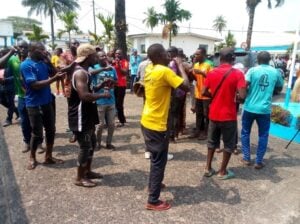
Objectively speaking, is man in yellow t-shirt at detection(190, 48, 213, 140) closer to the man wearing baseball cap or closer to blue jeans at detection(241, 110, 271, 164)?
blue jeans at detection(241, 110, 271, 164)

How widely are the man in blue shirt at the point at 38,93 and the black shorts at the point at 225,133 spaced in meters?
2.27

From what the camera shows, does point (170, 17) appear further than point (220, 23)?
No

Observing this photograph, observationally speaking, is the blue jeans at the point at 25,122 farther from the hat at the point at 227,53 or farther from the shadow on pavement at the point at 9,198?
the hat at the point at 227,53

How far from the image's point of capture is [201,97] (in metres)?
5.75

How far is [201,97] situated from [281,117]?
2.07 meters

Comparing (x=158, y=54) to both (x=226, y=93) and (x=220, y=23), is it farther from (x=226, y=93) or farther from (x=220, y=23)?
(x=220, y=23)

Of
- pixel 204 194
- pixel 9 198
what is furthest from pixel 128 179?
pixel 9 198

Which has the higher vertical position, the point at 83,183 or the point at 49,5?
the point at 49,5

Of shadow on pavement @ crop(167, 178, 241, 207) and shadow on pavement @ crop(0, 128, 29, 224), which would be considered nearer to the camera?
shadow on pavement @ crop(0, 128, 29, 224)

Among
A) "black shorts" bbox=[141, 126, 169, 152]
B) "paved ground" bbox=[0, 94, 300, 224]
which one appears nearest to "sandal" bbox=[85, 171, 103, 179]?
"paved ground" bbox=[0, 94, 300, 224]

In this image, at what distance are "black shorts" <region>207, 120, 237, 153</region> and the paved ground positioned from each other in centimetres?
52

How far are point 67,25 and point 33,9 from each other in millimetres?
24629

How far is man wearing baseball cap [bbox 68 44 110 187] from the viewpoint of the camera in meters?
3.44

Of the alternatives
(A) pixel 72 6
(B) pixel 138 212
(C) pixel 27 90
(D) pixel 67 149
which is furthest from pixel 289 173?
(A) pixel 72 6
